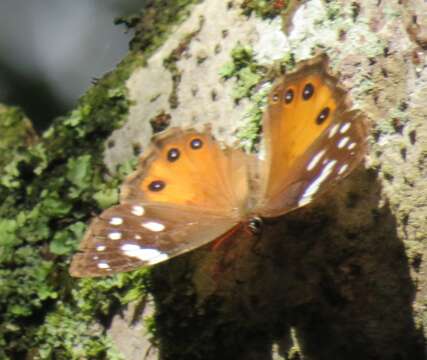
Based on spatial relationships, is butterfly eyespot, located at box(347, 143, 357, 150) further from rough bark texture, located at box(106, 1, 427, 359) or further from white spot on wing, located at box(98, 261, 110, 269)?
white spot on wing, located at box(98, 261, 110, 269)

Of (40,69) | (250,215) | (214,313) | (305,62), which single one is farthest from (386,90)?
(40,69)

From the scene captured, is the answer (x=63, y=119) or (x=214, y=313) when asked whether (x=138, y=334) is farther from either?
(x=63, y=119)

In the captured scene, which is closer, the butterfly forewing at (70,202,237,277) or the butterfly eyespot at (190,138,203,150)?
the butterfly forewing at (70,202,237,277)

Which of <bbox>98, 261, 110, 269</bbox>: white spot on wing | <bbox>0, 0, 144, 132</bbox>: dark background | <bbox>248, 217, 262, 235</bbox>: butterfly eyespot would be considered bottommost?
<bbox>98, 261, 110, 269</bbox>: white spot on wing

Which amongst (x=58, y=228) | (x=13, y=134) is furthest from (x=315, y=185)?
(x=13, y=134)

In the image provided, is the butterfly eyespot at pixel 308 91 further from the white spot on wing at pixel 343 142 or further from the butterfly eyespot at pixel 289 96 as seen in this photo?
the white spot on wing at pixel 343 142

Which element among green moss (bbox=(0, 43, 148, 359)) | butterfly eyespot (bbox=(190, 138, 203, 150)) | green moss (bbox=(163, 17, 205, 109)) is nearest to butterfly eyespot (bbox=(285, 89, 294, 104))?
butterfly eyespot (bbox=(190, 138, 203, 150))
